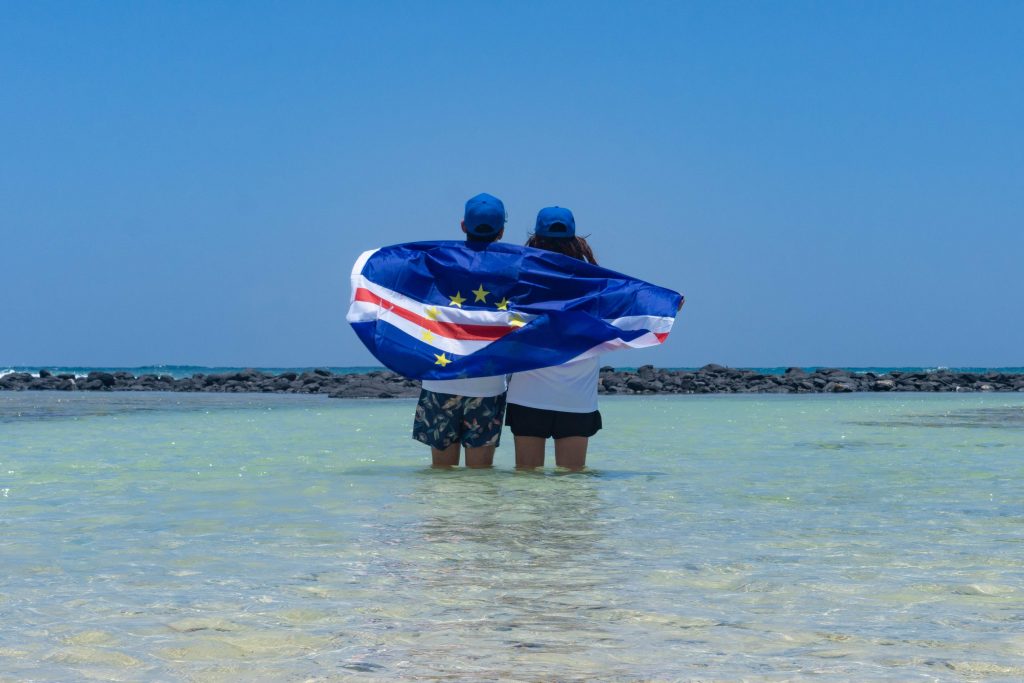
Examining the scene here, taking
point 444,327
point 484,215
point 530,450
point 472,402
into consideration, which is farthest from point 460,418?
point 484,215

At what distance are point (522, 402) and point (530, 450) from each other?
39 cm

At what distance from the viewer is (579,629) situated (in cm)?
414

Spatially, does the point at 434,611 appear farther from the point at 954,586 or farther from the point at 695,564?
the point at 954,586

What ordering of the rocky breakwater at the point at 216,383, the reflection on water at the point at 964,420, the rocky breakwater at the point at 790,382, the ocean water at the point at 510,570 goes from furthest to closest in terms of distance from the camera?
the rocky breakwater at the point at 216,383, the rocky breakwater at the point at 790,382, the reflection on water at the point at 964,420, the ocean water at the point at 510,570

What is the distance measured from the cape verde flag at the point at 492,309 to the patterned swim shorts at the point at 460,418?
0.24 metres

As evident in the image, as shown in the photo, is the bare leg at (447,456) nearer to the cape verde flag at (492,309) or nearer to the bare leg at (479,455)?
the bare leg at (479,455)

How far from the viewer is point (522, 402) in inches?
342

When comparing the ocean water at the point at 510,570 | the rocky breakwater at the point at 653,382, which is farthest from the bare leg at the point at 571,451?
the rocky breakwater at the point at 653,382

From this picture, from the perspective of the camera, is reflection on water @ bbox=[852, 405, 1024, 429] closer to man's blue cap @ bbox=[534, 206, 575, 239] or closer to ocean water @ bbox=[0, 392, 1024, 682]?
ocean water @ bbox=[0, 392, 1024, 682]

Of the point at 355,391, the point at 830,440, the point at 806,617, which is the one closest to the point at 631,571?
the point at 806,617

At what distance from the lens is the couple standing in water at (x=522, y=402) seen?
8.70m

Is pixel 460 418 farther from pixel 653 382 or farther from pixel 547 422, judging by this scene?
pixel 653 382

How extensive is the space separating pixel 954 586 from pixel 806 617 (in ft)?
3.42

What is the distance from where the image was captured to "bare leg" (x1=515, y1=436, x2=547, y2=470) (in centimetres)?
877
